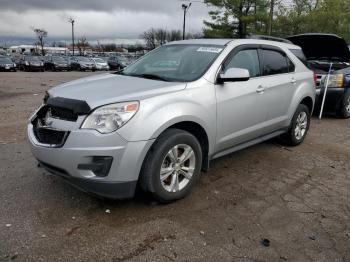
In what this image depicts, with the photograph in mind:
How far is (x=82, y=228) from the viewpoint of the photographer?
3311 millimetres

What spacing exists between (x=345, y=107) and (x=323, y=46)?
156cm

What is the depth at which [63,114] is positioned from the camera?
3490 millimetres

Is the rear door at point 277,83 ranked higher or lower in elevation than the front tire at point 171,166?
higher

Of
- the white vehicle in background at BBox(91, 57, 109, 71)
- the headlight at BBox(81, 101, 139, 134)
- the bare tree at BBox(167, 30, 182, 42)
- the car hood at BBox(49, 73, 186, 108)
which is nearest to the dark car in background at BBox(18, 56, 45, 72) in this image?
the white vehicle in background at BBox(91, 57, 109, 71)

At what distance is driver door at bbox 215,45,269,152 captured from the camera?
4.22m

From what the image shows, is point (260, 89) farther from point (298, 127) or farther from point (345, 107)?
point (345, 107)

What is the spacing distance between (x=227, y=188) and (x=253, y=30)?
3101cm

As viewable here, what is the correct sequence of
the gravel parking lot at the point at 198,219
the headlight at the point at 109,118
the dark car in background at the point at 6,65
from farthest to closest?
the dark car in background at the point at 6,65 → the headlight at the point at 109,118 → the gravel parking lot at the point at 198,219

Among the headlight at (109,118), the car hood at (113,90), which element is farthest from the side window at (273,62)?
the headlight at (109,118)

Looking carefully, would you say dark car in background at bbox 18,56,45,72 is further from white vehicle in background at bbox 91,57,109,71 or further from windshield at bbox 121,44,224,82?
windshield at bbox 121,44,224,82

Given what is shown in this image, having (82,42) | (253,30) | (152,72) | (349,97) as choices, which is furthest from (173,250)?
(82,42)

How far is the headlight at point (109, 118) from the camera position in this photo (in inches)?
128

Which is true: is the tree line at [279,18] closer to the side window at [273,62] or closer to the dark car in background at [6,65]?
the dark car in background at [6,65]

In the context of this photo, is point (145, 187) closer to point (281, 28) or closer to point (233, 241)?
point (233, 241)
